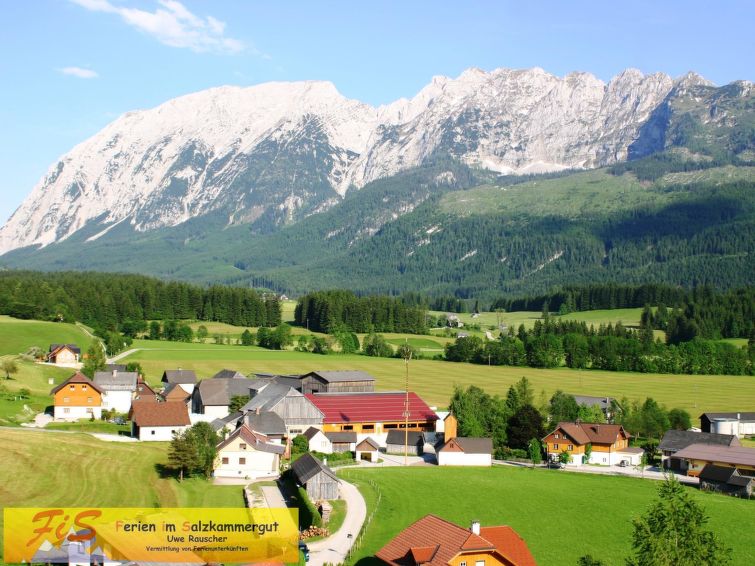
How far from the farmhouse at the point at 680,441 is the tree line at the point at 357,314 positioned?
102811 mm

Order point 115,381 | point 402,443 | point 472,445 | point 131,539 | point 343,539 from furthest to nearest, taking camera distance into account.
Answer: point 115,381, point 402,443, point 472,445, point 343,539, point 131,539

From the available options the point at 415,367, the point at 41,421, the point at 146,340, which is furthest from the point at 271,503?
the point at 146,340

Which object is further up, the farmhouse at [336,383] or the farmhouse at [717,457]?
the farmhouse at [336,383]

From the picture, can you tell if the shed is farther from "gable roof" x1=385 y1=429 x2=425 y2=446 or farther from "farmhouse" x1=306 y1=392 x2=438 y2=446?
"farmhouse" x1=306 y1=392 x2=438 y2=446

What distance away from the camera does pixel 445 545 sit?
3341 centimetres

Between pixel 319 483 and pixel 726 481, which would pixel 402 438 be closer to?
pixel 319 483

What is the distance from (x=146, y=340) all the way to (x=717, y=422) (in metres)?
102

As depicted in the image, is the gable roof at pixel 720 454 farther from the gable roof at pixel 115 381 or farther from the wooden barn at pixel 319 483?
the gable roof at pixel 115 381

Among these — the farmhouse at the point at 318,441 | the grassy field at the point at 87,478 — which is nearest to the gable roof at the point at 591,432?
the farmhouse at the point at 318,441

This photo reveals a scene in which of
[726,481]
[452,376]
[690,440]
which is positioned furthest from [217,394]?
[726,481]

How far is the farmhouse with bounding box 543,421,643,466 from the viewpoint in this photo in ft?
240

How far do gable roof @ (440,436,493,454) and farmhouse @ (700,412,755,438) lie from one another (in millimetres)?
28324

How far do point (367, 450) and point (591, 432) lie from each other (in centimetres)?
2051

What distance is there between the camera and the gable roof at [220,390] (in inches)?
3487
